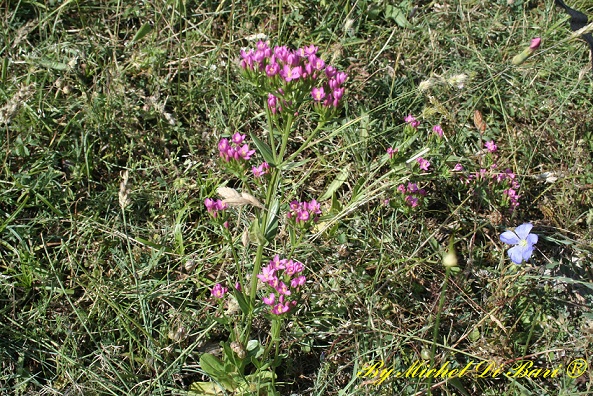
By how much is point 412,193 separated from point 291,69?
3.50 ft

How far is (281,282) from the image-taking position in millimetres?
2307

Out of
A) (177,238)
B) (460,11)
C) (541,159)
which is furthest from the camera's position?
(460,11)

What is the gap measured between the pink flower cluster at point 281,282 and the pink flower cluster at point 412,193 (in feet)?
2.34

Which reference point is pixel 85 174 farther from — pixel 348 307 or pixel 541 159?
pixel 541 159

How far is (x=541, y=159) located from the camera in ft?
10.8

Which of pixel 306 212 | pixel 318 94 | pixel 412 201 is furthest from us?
pixel 412 201

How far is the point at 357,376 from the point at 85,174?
1752mm

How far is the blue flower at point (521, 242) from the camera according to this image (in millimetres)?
2576

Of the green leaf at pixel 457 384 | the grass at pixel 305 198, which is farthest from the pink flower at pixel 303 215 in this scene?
the green leaf at pixel 457 384

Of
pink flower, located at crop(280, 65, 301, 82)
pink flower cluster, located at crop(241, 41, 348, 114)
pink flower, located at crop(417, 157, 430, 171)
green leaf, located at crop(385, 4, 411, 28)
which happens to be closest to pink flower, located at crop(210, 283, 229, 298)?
pink flower cluster, located at crop(241, 41, 348, 114)

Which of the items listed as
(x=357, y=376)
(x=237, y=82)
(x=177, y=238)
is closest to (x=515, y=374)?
(x=357, y=376)

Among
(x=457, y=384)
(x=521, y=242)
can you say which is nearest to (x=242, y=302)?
(x=457, y=384)

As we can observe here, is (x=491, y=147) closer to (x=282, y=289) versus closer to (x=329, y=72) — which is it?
(x=329, y=72)

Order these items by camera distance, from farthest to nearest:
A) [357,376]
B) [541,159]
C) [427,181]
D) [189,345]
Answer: [541,159], [427,181], [189,345], [357,376]
